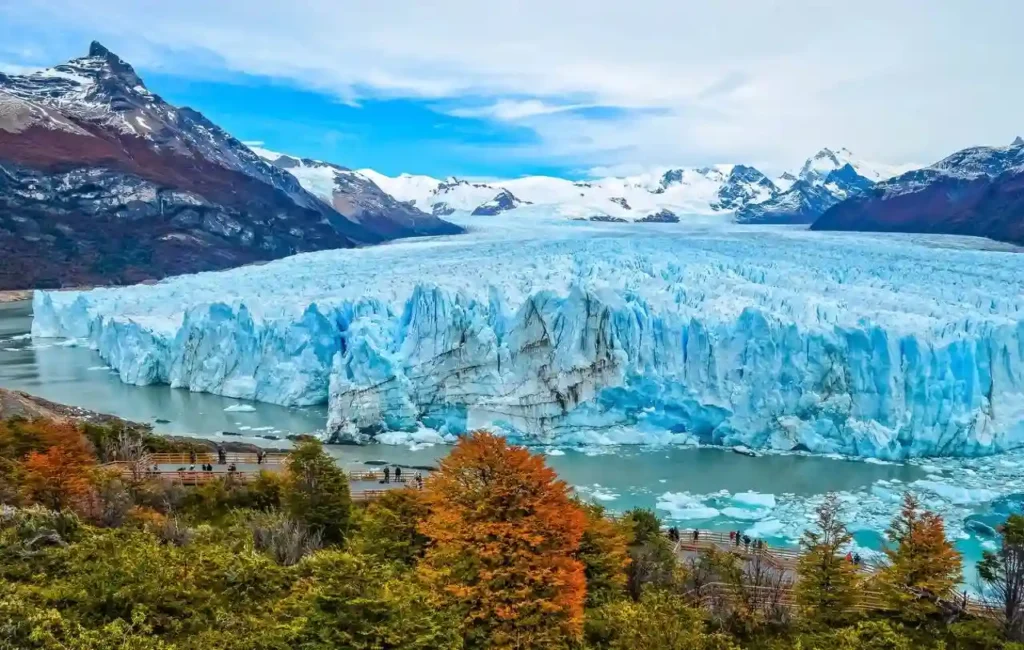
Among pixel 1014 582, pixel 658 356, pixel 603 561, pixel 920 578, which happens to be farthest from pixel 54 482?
pixel 658 356

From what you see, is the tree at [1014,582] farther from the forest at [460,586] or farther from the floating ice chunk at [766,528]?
the floating ice chunk at [766,528]

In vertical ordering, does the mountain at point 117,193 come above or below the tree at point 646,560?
above

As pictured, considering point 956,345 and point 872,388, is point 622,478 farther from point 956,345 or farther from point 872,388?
point 956,345

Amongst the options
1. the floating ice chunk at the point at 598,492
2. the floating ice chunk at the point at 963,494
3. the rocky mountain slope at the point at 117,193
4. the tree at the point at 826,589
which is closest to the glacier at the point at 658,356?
the floating ice chunk at the point at 963,494

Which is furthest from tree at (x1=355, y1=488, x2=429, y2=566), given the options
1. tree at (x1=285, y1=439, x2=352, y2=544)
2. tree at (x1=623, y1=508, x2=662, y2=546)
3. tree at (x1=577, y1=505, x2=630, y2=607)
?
tree at (x1=623, y1=508, x2=662, y2=546)

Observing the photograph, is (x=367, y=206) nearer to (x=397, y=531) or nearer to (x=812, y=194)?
(x=812, y=194)

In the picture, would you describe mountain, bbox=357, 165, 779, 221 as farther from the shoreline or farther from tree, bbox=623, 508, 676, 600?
tree, bbox=623, 508, 676, 600
